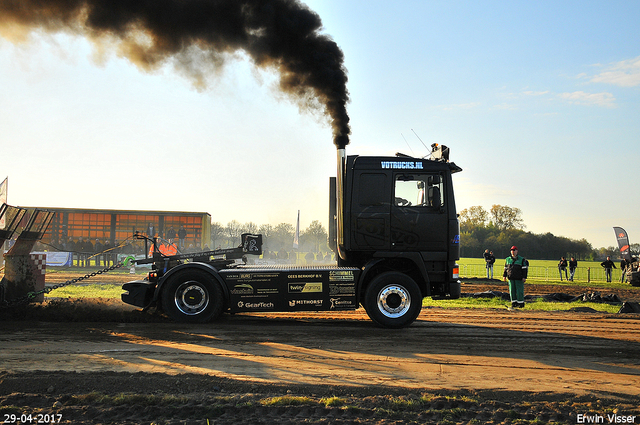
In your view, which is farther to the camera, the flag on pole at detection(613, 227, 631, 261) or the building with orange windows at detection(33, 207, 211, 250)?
the building with orange windows at detection(33, 207, 211, 250)

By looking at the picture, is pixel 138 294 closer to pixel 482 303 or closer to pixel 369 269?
pixel 369 269

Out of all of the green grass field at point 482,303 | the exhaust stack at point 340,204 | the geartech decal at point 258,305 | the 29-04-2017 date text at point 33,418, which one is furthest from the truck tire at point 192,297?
the green grass field at point 482,303

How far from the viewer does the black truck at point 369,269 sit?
880cm

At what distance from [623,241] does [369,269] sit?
947 inches

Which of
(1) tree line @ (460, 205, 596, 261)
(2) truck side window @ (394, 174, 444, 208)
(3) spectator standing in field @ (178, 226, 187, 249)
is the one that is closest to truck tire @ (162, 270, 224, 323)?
(2) truck side window @ (394, 174, 444, 208)

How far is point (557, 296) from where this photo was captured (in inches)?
595

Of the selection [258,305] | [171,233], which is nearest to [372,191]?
[258,305]

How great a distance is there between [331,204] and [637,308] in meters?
8.99

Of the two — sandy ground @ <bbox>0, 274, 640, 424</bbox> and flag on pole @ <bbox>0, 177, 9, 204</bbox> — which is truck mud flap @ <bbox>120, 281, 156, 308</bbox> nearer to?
sandy ground @ <bbox>0, 274, 640, 424</bbox>

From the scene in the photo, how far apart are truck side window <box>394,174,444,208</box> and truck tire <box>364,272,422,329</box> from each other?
1.42 m

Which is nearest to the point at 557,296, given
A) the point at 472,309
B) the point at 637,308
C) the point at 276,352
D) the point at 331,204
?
the point at 637,308

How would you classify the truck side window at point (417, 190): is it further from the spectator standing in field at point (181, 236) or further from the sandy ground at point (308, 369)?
the spectator standing in field at point (181, 236)

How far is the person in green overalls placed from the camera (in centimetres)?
1266

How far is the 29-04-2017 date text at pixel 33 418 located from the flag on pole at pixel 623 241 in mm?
29398
